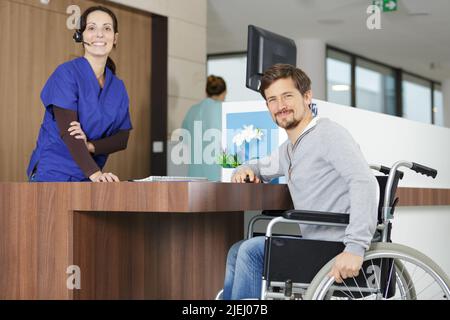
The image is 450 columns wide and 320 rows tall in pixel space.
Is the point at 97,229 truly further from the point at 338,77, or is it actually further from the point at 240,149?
the point at 338,77

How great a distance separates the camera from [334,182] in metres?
2.00

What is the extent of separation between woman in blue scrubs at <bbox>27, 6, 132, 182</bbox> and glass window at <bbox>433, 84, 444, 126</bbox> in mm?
9647

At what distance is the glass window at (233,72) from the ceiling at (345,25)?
15cm

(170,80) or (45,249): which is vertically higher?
(170,80)

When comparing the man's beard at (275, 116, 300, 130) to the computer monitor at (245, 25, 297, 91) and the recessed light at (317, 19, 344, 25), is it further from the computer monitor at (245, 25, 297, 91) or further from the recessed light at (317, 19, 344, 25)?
the recessed light at (317, 19, 344, 25)

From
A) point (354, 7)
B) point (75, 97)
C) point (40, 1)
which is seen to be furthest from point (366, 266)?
point (354, 7)

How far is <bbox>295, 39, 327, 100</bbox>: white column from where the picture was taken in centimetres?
811

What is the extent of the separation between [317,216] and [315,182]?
0.17 metres

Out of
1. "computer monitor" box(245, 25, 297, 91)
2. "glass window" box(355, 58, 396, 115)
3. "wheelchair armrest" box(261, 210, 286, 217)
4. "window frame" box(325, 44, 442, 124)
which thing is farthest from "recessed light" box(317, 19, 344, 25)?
"wheelchair armrest" box(261, 210, 286, 217)

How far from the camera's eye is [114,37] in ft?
7.78

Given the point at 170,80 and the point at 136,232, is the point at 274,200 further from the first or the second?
the point at 170,80

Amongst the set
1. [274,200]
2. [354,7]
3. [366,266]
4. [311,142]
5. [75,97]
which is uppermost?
[354,7]

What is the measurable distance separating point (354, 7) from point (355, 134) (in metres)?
3.81

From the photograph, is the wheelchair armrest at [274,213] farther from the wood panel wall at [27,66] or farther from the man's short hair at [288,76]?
the wood panel wall at [27,66]
